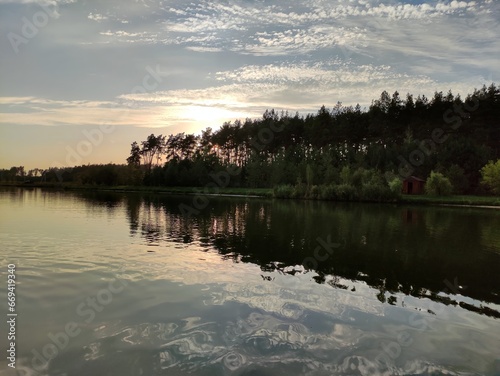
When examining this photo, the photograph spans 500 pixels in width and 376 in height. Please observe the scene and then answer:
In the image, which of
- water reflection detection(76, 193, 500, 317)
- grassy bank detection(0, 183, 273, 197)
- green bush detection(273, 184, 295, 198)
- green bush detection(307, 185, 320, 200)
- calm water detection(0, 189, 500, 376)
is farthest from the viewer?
grassy bank detection(0, 183, 273, 197)

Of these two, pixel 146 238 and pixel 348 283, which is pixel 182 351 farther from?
pixel 146 238

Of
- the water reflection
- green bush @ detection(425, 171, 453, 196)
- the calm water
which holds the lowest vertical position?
the water reflection

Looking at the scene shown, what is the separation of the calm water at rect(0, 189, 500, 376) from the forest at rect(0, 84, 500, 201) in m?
50.0

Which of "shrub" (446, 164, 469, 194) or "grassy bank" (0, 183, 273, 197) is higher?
"shrub" (446, 164, 469, 194)

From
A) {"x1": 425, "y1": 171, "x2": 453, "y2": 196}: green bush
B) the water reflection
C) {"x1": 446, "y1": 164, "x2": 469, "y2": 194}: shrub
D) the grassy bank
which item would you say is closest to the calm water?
the water reflection

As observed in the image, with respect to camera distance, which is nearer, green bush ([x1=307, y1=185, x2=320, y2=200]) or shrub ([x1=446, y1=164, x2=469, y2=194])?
green bush ([x1=307, y1=185, x2=320, y2=200])

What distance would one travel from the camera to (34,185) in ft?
393

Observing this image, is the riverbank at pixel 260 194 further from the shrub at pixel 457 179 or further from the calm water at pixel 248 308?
the calm water at pixel 248 308

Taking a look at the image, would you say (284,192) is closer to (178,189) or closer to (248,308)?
(178,189)

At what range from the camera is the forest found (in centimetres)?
6962

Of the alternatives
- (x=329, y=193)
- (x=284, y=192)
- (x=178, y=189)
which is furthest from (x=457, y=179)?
(x=178, y=189)

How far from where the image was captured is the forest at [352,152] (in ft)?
228

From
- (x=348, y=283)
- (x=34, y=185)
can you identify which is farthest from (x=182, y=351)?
(x=34, y=185)

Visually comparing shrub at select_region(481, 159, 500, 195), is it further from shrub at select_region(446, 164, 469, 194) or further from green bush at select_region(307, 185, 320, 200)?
green bush at select_region(307, 185, 320, 200)
